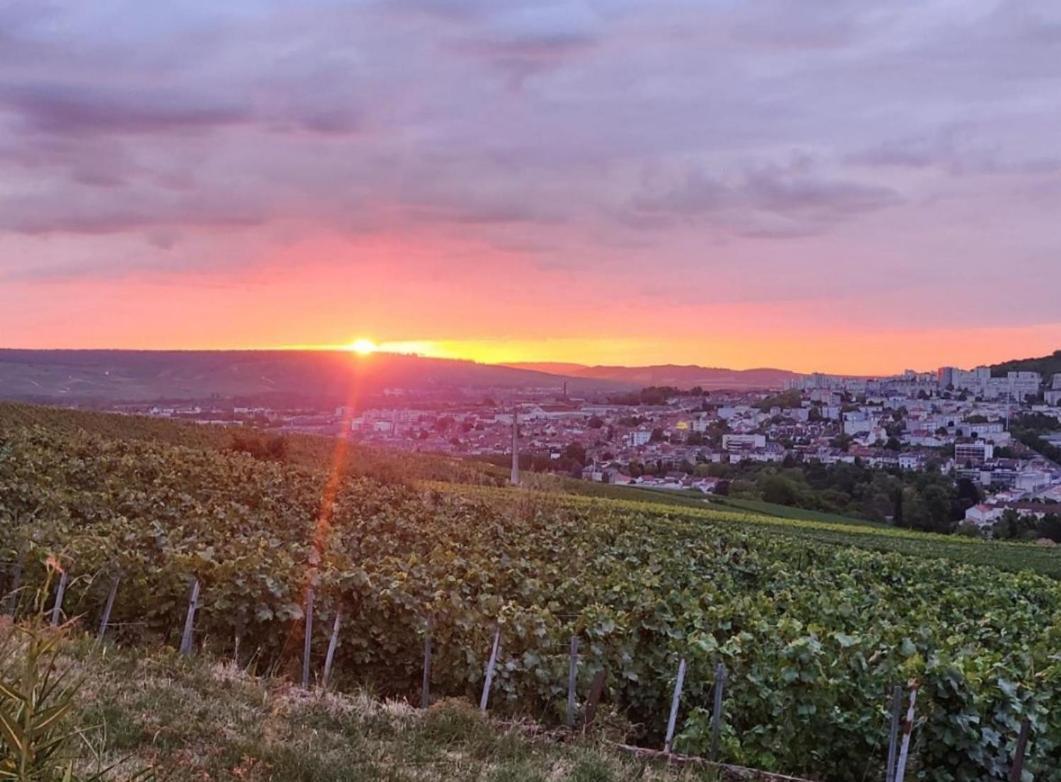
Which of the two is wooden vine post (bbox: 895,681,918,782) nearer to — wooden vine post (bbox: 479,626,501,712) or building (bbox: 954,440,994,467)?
wooden vine post (bbox: 479,626,501,712)

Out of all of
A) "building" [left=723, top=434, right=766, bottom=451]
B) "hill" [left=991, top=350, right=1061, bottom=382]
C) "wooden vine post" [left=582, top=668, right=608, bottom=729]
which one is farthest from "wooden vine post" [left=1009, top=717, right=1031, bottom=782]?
"hill" [left=991, top=350, right=1061, bottom=382]

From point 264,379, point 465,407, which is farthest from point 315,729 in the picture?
point 264,379

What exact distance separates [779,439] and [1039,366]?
215ft

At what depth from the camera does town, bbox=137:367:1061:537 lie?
67938 mm

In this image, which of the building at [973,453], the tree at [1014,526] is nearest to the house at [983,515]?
the tree at [1014,526]

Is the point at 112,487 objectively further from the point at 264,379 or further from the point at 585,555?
the point at 264,379

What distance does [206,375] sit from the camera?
10638cm

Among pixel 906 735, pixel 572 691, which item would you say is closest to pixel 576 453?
pixel 572 691

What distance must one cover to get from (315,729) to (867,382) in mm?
208498

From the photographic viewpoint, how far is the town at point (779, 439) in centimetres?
6794

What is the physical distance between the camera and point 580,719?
8.15m

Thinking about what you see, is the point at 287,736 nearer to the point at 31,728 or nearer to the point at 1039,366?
the point at 31,728

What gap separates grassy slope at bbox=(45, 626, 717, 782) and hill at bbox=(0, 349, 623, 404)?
79427 millimetres

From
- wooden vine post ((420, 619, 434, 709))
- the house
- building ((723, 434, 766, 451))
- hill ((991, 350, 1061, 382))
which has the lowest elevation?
the house
